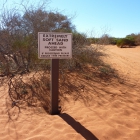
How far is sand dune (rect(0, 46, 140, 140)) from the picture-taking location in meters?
3.75

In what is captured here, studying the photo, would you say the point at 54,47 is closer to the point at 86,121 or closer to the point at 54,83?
the point at 54,83

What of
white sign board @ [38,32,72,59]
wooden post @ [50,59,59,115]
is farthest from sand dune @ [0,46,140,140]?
white sign board @ [38,32,72,59]

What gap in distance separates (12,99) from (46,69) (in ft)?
6.45

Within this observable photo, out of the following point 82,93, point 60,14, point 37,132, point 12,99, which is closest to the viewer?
point 37,132

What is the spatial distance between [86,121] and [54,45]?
5.69ft

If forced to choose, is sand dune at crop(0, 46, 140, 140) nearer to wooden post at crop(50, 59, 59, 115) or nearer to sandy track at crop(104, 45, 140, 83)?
wooden post at crop(50, 59, 59, 115)

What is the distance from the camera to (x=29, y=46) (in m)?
7.27

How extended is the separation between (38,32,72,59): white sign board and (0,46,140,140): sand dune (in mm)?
1332

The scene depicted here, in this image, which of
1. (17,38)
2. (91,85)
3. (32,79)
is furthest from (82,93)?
(17,38)

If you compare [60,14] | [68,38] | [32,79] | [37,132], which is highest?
[60,14]

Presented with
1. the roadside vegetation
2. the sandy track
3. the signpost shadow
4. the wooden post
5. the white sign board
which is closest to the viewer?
the signpost shadow

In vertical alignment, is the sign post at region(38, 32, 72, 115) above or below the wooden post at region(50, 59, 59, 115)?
above

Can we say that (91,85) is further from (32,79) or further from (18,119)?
(18,119)

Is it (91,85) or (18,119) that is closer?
(18,119)
